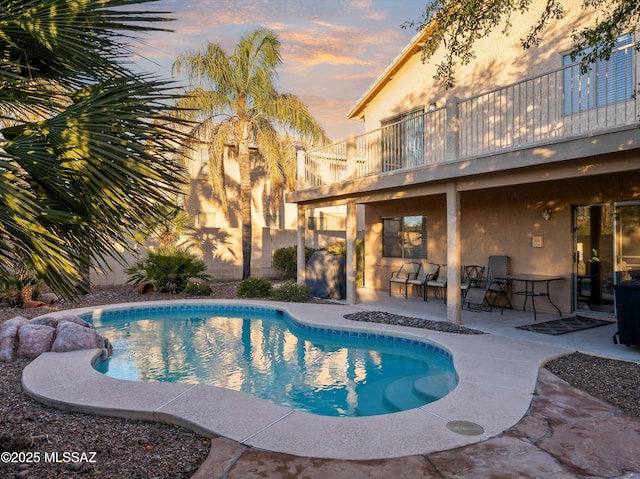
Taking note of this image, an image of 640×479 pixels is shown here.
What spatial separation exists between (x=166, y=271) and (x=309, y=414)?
34.6 ft

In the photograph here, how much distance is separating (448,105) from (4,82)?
7.38 meters

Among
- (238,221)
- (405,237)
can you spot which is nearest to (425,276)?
(405,237)

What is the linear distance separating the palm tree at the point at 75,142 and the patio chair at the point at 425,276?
30.5 feet

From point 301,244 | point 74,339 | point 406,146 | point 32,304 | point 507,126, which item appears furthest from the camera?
point 301,244

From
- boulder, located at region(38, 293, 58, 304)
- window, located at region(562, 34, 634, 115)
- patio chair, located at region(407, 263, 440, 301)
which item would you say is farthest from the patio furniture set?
boulder, located at region(38, 293, 58, 304)

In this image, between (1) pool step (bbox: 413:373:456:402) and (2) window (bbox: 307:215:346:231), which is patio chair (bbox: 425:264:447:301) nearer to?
(1) pool step (bbox: 413:373:456:402)

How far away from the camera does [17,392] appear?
5223mm

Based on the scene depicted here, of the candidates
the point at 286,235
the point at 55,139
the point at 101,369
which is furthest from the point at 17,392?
the point at 286,235

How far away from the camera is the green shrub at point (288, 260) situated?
1806 centimetres

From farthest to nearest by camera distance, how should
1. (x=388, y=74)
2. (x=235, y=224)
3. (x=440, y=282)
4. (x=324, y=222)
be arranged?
(x=324, y=222) < (x=235, y=224) < (x=388, y=74) < (x=440, y=282)

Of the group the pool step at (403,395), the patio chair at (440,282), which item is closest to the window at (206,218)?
the patio chair at (440,282)

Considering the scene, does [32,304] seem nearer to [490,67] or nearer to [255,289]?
[255,289]

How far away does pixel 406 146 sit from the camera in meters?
12.9

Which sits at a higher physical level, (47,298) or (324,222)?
(324,222)
